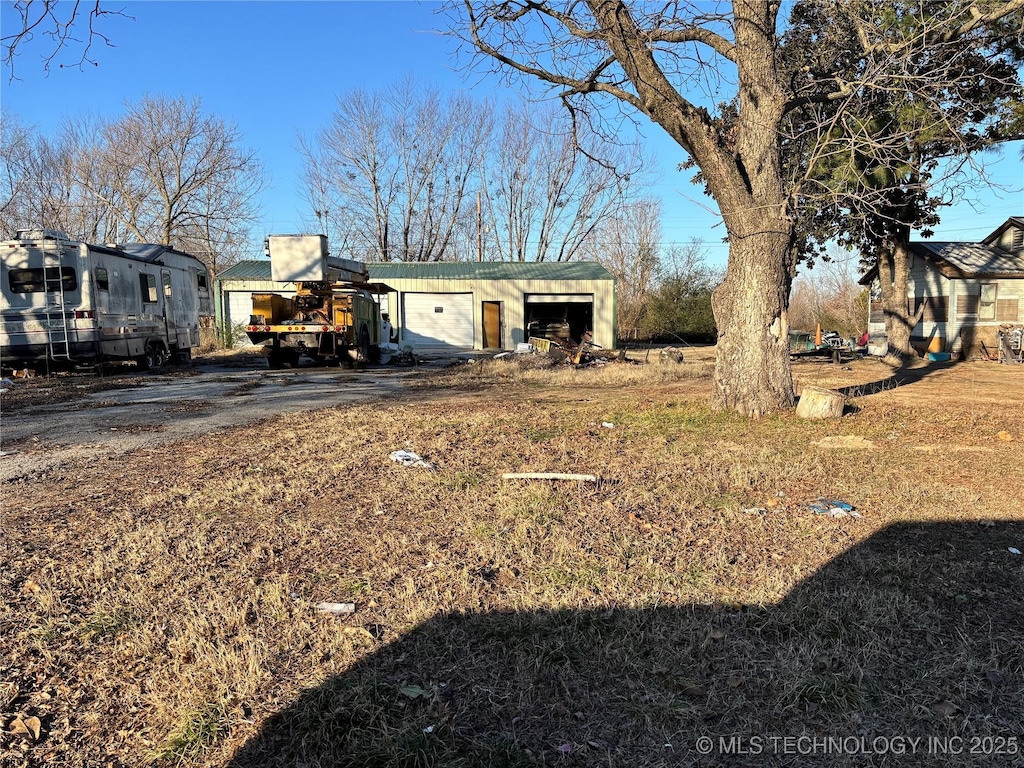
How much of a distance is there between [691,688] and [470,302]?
2654 cm

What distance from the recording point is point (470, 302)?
2858cm

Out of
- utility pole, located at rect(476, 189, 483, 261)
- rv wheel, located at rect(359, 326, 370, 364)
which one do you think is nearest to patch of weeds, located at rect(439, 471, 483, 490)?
rv wheel, located at rect(359, 326, 370, 364)

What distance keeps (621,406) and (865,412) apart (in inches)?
126

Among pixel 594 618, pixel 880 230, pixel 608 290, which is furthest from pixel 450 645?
pixel 608 290

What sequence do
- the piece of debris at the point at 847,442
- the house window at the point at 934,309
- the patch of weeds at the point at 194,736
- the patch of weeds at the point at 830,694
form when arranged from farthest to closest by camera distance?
the house window at the point at 934,309, the piece of debris at the point at 847,442, the patch of weeds at the point at 830,694, the patch of weeds at the point at 194,736

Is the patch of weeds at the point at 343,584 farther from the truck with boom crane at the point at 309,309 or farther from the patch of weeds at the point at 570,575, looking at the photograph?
the truck with boom crane at the point at 309,309

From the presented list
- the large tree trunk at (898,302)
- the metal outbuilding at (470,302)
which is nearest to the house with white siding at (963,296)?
the large tree trunk at (898,302)

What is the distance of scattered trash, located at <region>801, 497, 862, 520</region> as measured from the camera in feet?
14.8

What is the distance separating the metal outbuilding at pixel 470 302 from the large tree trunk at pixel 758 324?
64.7 feet

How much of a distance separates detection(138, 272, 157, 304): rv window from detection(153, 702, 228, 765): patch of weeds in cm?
1609

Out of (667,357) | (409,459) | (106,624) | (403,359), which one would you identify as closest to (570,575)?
(106,624)

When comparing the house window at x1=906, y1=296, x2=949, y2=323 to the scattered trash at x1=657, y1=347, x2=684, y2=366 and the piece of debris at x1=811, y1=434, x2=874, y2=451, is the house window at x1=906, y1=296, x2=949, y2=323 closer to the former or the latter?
the scattered trash at x1=657, y1=347, x2=684, y2=366

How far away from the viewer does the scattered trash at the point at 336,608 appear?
3148mm

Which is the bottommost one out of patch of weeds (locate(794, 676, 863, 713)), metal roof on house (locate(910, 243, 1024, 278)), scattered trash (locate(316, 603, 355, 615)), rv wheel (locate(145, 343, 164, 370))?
patch of weeds (locate(794, 676, 863, 713))
